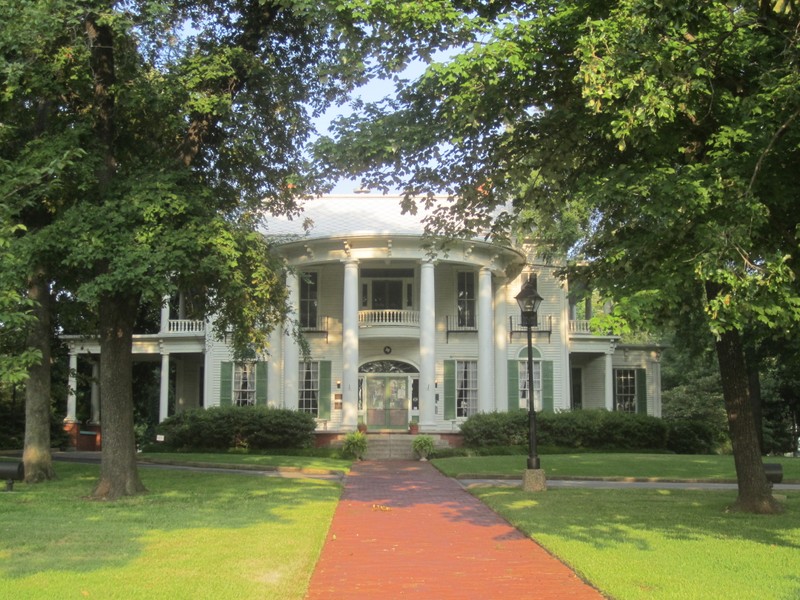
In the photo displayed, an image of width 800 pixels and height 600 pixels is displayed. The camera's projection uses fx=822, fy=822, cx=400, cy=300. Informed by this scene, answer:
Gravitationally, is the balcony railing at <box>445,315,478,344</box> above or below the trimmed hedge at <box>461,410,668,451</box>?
above

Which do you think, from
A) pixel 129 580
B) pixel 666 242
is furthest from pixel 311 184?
pixel 129 580

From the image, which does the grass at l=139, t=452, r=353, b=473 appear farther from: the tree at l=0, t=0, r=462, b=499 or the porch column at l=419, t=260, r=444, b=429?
A: the tree at l=0, t=0, r=462, b=499

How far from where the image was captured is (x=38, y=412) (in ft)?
58.3

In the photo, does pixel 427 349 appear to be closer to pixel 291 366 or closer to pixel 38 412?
pixel 291 366

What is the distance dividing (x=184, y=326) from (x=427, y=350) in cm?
1062

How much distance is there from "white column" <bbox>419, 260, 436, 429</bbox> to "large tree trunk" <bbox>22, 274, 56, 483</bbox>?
13.6 m

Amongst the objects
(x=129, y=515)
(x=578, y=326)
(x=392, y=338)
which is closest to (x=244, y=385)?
(x=392, y=338)

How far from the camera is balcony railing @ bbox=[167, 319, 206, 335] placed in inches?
1274

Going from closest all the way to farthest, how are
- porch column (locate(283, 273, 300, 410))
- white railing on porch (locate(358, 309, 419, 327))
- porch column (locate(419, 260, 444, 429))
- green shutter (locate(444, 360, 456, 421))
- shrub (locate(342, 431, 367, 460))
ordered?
shrub (locate(342, 431, 367, 460)), porch column (locate(419, 260, 444, 429)), porch column (locate(283, 273, 300, 410)), white railing on porch (locate(358, 309, 419, 327)), green shutter (locate(444, 360, 456, 421))

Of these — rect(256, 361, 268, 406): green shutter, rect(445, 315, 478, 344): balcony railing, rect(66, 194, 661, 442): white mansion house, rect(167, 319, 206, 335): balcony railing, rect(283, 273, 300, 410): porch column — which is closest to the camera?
rect(66, 194, 661, 442): white mansion house

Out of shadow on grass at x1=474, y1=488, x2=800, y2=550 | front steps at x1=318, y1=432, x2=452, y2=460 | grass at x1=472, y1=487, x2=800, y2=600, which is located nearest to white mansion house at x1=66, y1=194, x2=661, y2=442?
front steps at x1=318, y1=432, x2=452, y2=460

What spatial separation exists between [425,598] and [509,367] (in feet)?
82.5

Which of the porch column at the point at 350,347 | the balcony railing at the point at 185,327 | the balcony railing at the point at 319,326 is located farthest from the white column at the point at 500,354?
the balcony railing at the point at 185,327

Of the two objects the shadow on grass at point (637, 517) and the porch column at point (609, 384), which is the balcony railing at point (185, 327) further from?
the shadow on grass at point (637, 517)
